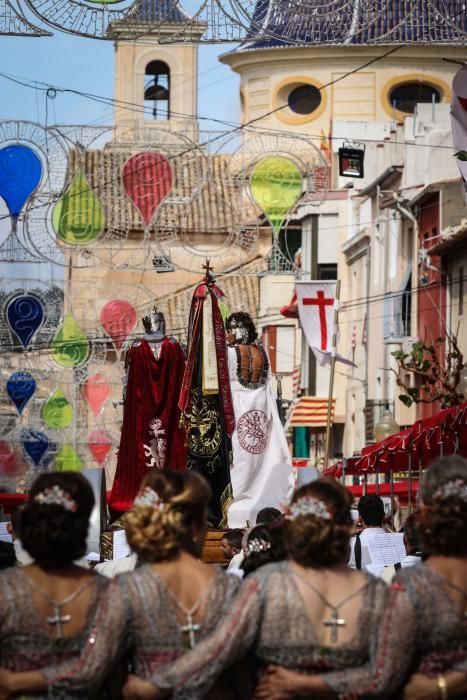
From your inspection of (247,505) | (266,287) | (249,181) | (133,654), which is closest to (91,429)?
(266,287)

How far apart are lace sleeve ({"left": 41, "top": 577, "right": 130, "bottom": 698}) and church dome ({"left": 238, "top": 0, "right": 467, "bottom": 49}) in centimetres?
1002

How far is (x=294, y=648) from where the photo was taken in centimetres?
661

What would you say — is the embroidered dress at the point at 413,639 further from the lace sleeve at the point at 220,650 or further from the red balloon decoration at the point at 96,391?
the red balloon decoration at the point at 96,391

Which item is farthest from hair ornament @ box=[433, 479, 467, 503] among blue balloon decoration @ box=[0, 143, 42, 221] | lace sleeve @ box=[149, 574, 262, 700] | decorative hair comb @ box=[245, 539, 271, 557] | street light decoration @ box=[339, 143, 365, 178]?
street light decoration @ box=[339, 143, 365, 178]

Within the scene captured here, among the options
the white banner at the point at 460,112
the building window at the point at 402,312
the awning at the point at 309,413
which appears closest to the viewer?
the white banner at the point at 460,112

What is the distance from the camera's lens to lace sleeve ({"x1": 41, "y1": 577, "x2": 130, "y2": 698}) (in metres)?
6.57

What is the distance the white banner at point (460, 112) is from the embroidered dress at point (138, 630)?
475 inches

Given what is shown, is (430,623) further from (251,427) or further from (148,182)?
(148,182)

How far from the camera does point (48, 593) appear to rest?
661 cm

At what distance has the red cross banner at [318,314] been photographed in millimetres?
35219

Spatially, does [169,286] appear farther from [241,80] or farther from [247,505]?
[247,505]

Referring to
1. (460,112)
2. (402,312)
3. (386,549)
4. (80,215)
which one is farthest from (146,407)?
(402,312)

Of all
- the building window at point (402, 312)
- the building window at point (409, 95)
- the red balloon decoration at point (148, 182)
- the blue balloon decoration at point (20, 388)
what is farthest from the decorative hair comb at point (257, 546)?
the building window at point (409, 95)

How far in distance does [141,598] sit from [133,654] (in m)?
0.23
